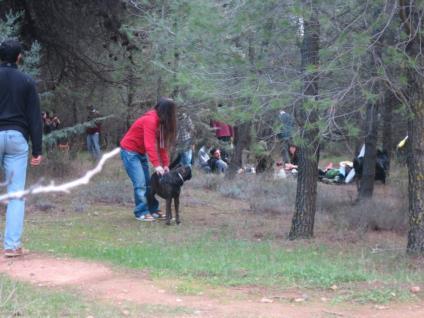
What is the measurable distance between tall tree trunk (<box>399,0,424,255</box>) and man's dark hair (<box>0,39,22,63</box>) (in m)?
3.84

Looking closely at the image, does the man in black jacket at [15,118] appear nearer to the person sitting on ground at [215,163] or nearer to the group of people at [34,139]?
the group of people at [34,139]

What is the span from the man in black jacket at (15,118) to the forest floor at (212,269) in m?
0.98

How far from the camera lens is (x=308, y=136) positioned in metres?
8.02

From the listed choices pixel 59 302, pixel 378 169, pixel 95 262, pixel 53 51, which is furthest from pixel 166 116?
pixel 378 169

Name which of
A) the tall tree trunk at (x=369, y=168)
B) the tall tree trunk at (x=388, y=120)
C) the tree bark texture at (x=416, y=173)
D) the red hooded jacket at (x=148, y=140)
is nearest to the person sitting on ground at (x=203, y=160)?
the tall tree trunk at (x=388, y=120)

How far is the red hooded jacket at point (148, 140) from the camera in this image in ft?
32.0

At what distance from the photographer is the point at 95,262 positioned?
284 inches

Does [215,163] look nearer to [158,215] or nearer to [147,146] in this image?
[158,215]

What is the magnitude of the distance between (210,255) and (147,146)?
98.4 inches

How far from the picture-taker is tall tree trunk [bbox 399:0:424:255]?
705cm

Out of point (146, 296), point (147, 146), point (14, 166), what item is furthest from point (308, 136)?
point (14, 166)

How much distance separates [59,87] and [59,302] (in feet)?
33.3

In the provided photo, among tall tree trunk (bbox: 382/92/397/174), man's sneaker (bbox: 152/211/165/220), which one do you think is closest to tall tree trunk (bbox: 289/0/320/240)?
tall tree trunk (bbox: 382/92/397/174)

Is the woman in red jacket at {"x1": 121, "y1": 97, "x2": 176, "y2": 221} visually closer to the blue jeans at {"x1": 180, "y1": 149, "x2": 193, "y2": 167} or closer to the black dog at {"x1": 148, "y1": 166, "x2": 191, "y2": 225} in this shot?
the black dog at {"x1": 148, "y1": 166, "x2": 191, "y2": 225}
